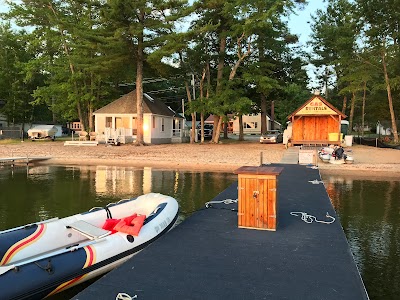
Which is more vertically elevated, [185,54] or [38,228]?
[185,54]

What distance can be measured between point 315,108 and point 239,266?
25.3m

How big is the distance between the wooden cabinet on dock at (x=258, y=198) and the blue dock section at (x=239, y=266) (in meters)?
0.19

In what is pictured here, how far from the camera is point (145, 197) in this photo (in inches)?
338

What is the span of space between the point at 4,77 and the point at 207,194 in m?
41.8

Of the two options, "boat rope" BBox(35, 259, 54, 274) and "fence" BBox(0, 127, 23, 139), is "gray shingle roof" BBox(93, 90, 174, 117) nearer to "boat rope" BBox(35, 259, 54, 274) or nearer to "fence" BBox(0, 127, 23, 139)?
"fence" BBox(0, 127, 23, 139)

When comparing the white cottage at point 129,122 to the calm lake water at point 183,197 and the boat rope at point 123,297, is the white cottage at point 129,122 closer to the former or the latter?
the calm lake water at point 183,197

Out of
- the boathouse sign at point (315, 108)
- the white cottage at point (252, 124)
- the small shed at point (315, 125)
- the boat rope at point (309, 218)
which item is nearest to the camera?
the boat rope at point (309, 218)

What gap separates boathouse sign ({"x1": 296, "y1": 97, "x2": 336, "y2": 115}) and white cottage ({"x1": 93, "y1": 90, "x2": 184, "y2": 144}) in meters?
13.6


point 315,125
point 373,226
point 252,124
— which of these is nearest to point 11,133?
point 315,125

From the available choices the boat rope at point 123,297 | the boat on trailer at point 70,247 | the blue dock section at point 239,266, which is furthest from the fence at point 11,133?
the boat rope at point 123,297

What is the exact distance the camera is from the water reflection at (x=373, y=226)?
5.94 m

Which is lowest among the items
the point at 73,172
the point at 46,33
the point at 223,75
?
the point at 73,172

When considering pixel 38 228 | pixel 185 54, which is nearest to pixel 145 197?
pixel 38 228

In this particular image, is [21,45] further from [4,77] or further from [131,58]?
[131,58]
